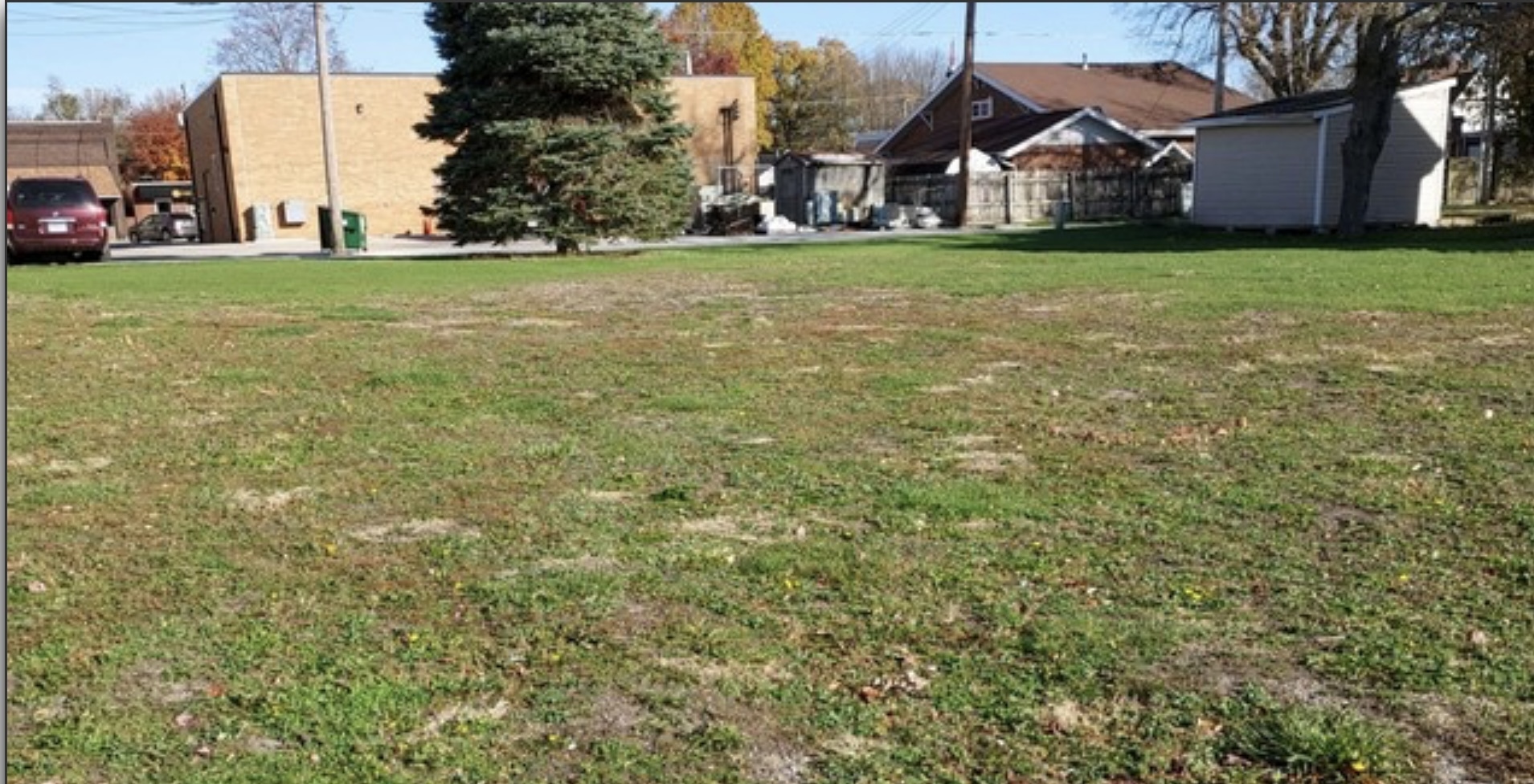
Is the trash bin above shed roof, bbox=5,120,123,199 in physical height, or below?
below

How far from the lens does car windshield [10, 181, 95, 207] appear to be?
2397 cm

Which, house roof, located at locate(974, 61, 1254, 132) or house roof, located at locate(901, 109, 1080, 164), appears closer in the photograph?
house roof, located at locate(901, 109, 1080, 164)

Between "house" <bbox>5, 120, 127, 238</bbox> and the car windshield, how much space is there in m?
36.5

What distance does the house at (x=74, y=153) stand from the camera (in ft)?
191

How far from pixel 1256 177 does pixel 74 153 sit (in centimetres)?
5387

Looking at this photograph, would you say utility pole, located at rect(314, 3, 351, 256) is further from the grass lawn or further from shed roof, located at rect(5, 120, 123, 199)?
shed roof, located at rect(5, 120, 123, 199)

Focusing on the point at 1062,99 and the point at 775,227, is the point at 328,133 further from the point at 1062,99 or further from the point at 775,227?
the point at 1062,99

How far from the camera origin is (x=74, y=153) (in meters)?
59.3

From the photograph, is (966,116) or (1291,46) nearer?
(966,116)

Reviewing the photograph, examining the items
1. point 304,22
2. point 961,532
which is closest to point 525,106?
point 961,532

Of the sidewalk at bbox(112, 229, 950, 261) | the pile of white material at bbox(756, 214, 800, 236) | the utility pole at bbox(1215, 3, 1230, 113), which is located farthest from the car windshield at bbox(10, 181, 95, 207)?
the utility pole at bbox(1215, 3, 1230, 113)

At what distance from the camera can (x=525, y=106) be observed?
2445 centimetres

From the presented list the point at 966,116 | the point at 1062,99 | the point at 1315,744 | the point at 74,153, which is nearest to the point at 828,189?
the point at 966,116

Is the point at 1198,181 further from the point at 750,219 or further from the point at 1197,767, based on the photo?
the point at 1197,767
